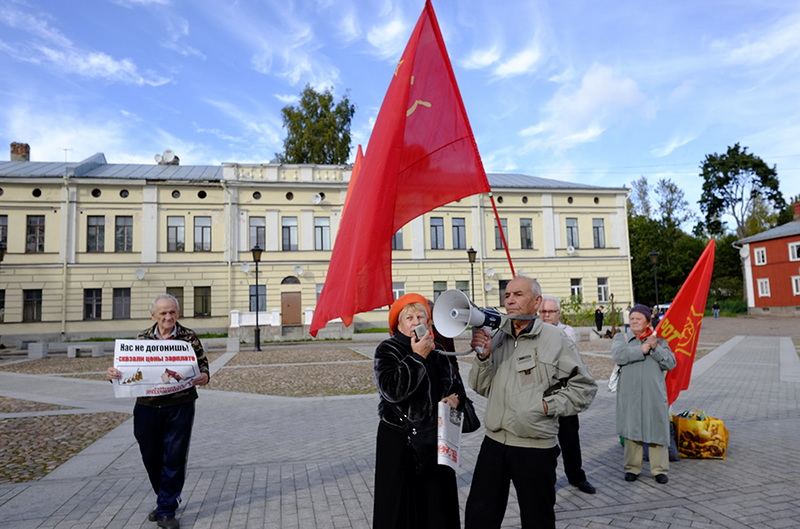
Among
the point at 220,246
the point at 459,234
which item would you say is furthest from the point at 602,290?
the point at 220,246

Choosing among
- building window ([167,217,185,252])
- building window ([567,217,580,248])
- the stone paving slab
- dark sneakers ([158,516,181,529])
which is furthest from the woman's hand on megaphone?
building window ([567,217,580,248])

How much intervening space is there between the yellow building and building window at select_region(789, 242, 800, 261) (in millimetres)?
16843

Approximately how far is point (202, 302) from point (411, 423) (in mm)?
32478

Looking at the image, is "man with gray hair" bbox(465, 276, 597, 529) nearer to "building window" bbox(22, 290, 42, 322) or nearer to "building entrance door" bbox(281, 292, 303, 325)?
"building entrance door" bbox(281, 292, 303, 325)

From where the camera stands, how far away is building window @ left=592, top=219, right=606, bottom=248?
39.6 m

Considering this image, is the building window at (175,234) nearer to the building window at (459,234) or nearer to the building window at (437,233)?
the building window at (437,233)

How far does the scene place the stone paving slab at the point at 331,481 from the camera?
4.35 m

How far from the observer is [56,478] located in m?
5.55

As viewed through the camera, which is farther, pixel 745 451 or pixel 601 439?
pixel 601 439

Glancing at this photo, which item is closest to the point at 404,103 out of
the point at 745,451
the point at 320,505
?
the point at 320,505

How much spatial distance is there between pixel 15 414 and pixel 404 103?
935 cm

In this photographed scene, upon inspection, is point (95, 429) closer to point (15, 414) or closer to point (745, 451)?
point (15, 414)

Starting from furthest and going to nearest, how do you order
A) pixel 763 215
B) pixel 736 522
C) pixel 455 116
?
1. pixel 763 215
2. pixel 455 116
3. pixel 736 522

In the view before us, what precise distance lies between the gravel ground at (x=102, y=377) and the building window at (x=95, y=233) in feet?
32.3
